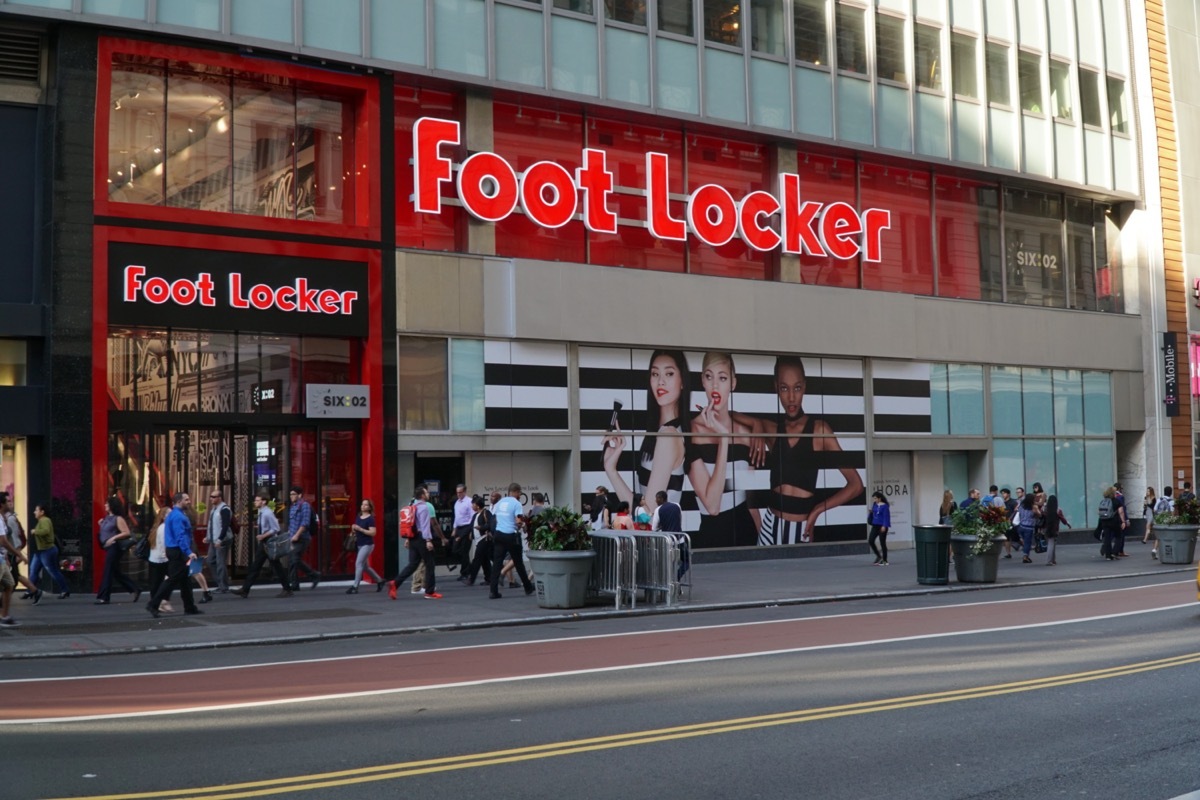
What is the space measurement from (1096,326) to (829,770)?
3368 centimetres

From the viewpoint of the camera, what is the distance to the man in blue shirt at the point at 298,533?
2208cm

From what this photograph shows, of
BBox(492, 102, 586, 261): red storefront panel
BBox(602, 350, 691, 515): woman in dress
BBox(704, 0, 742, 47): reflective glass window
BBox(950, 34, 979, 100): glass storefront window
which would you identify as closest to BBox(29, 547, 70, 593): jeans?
BBox(492, 102, 586, 261): red storefront panel

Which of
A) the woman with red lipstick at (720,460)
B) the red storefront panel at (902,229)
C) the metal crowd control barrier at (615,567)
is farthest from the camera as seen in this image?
the red storefront panel at (902,229)

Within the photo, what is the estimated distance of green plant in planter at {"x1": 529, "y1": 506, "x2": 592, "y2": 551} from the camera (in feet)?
64.4

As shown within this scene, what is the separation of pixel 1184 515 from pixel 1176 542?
2.24ft

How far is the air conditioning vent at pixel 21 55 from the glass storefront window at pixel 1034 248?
2604cm

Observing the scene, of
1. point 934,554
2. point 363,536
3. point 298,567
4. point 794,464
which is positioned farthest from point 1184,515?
point 298,567

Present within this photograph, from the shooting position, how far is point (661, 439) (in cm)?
2898

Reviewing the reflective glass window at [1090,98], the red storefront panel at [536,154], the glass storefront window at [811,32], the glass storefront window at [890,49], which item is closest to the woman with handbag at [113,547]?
the red storefront panel at [536,154]

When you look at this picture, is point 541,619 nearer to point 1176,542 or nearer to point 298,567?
point 298,567

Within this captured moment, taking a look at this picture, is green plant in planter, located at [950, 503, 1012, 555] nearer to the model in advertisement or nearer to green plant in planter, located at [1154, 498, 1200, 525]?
green plant in planter, located at [1154, 498, 1200, 525]

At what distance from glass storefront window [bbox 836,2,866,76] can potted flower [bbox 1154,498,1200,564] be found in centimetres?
1329

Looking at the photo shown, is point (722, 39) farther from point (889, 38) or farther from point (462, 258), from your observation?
point (462, 258)

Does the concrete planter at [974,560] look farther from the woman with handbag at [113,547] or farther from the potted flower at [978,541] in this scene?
the woman with handbag at [113,547]
